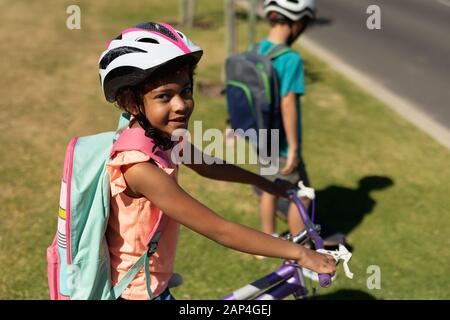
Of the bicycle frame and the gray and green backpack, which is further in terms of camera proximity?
the gray and green backpack

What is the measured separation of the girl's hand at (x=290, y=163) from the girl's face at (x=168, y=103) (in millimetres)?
1976

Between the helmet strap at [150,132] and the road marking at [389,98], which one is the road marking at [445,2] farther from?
the helmet strap at [150,132]

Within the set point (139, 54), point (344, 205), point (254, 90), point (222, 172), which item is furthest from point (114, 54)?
point (344, 205)

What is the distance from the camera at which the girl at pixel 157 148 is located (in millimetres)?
2256

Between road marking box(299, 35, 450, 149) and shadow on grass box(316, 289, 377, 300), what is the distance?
9.98ft

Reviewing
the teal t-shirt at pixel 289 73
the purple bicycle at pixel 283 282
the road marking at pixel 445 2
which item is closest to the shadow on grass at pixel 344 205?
the teal t-shirt at pixel 289 73

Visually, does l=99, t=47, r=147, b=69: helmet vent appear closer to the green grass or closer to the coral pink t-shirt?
the coral pink t-shirt

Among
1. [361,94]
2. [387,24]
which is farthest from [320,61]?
[387,24]

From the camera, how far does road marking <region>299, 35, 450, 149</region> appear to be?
700 cm

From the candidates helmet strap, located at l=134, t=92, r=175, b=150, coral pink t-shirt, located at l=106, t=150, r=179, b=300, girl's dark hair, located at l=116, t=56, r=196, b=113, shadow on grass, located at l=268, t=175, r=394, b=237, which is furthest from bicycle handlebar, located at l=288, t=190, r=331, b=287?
shadow on grass, located at l=268, t=175, r=394, b=237

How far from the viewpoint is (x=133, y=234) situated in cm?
252

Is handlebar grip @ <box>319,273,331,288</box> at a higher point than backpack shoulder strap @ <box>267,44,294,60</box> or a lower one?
lower

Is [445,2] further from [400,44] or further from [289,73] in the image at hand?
[289,73]
